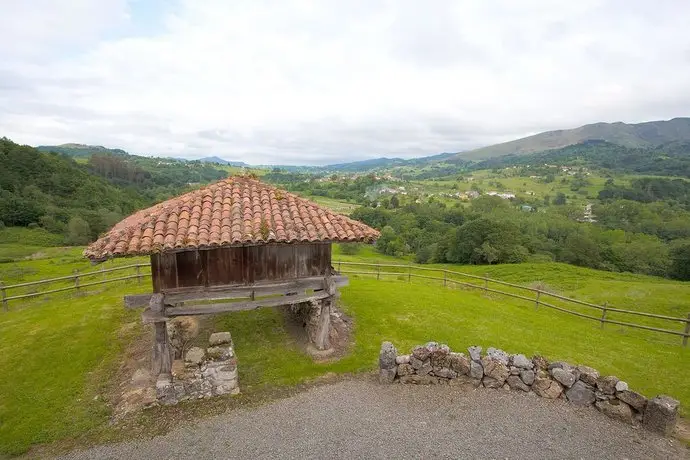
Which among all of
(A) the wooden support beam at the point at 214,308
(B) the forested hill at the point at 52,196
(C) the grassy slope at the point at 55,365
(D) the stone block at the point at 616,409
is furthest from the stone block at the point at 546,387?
(B) the forested hill at the point at 52,196

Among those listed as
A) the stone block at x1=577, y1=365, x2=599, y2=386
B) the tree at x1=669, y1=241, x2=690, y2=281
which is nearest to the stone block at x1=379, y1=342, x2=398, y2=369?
the stone block at x1=577, y1=365, x2=599, y2=386

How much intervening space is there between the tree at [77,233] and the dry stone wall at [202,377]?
205 ft

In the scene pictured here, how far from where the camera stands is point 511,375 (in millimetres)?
9672

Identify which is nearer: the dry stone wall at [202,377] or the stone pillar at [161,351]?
Result: the dry stone wall at [202,377]

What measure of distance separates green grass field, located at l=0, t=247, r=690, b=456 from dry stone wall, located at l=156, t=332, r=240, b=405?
440 millimetres

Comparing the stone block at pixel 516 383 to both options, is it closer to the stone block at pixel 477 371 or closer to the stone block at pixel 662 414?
the stone block at pixel 477 371

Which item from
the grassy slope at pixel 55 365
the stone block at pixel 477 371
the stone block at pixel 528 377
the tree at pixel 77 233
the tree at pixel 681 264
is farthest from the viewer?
the tree at pixel 77 233

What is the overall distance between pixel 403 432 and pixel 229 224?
639 cm

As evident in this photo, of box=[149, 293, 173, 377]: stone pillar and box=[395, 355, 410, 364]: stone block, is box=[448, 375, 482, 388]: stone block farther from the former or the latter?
box=[149, 293, 173, 377]: stone pillar

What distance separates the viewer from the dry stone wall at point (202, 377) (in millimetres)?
8703

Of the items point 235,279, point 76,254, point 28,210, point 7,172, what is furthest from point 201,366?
point 7,172

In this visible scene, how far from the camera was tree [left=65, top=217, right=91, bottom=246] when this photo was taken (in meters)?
57.5

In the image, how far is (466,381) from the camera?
988 centimetres

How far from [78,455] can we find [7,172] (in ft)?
301
